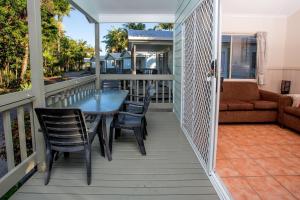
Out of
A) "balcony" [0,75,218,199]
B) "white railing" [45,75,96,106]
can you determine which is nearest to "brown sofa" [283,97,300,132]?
"balcony" [0,75,218,199]

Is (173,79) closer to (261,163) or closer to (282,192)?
(261,163)

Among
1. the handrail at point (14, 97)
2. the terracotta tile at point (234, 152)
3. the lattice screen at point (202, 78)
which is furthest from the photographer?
the terracotta tile at point (234, 152)

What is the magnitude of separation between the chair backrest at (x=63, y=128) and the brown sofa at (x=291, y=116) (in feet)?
12.4

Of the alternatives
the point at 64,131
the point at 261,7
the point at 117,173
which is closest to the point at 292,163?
the point at 117,173

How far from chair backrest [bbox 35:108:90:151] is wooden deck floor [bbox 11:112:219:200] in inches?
16.1

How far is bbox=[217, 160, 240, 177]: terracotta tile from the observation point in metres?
2.75

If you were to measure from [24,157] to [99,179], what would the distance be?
2.68ft

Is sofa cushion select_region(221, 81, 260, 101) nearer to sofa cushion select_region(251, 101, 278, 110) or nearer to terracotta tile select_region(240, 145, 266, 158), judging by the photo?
sofa cushion select_region(251, 101, 278, 110)

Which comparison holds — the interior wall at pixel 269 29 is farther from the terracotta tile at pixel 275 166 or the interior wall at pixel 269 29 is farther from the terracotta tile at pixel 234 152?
the terracotta tile at pixel 275 166

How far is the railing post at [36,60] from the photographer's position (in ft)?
8.16

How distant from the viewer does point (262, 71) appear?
5.95 m

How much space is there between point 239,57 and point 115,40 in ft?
54.6

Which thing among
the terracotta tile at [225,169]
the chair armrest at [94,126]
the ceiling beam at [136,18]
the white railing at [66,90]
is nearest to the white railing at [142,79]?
the white railing at [66,90]

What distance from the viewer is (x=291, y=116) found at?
4.53 metres
